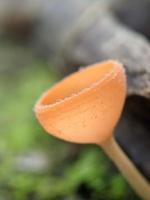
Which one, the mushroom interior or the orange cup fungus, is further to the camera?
the mushroom interior

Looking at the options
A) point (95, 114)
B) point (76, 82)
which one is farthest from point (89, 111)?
point (76, 82)

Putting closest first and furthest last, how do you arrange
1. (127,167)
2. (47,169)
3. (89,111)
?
(89,111) < (127,167) < (47,169)

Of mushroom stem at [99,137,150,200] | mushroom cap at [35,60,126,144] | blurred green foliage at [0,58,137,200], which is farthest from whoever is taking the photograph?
blurred green foliage at [0,58,137,200]

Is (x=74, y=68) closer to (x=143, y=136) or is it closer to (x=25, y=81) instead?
(x=143, y=136)

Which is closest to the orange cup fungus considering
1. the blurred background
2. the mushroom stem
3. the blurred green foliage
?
the mushroom stem

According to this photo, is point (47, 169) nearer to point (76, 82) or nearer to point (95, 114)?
point (76, 82)

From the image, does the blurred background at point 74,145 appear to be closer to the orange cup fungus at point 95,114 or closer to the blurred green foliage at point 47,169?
the blurred green foliage at point 47,169

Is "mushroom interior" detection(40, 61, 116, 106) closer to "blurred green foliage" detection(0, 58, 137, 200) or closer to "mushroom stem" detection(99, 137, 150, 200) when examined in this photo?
"mushroom stem" detection(99, 137, 150, 200)

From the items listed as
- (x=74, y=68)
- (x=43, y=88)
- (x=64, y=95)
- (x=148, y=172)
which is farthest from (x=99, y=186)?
(x=43, y=88)
